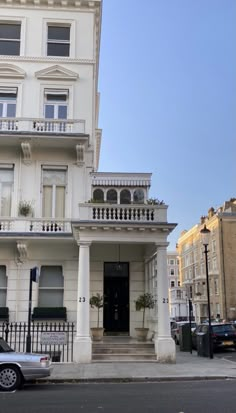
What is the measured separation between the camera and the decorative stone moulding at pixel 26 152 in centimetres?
2019

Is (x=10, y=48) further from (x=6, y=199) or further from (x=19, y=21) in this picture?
(x=6, y=199)

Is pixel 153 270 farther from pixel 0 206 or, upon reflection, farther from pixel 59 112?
pixel 59 112

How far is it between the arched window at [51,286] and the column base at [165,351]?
→ 16.3 feet

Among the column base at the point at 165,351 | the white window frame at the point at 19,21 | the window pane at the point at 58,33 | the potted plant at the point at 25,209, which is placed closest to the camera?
the column base at the point at 165,351

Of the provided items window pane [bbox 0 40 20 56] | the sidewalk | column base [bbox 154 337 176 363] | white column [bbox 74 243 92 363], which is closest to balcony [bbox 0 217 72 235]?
white column [bbox 74 243 92 363]

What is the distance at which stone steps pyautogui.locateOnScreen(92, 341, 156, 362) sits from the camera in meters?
17.5

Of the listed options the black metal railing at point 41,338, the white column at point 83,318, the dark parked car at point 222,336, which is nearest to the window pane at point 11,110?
the white column at point 83,318

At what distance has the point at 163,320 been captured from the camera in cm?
1733

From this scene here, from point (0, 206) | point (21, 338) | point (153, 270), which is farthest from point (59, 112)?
point (21, 338)

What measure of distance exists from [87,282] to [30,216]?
178 inches

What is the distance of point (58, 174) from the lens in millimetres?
21281

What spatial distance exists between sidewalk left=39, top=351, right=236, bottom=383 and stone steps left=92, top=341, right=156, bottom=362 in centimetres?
66

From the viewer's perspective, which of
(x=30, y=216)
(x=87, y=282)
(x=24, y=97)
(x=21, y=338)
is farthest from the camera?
(x=24, y=97)

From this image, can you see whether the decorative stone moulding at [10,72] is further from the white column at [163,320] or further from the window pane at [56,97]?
the white column at [163,320]
